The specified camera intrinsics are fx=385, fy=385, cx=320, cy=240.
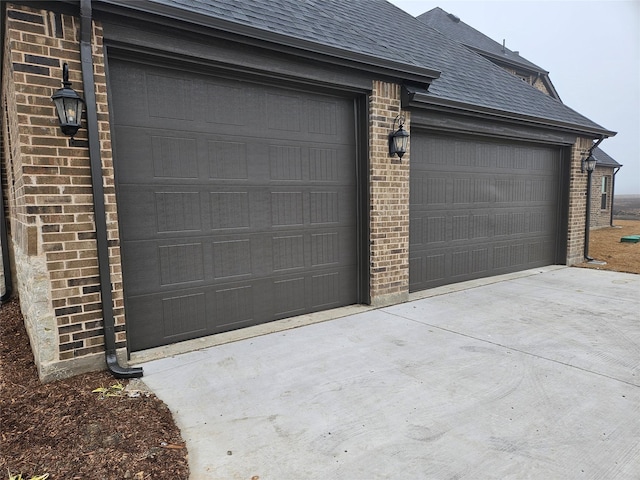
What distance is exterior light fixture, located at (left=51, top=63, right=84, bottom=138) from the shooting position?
115 inches

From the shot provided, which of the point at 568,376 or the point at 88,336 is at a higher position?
the point at 88,336

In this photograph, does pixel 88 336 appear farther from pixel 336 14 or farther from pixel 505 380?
pixel 336 14

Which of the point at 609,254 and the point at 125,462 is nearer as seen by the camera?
the point at 125,462

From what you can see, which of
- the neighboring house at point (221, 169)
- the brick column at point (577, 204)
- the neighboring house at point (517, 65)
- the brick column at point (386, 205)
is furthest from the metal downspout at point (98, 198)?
the neighboring house at point (517, 65)

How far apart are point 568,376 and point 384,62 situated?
3894mm

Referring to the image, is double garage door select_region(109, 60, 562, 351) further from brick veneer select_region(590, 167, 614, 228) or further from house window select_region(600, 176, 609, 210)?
house window select_region(600, 176, 609, 210)

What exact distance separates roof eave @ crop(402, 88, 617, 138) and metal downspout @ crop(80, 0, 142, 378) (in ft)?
12.2

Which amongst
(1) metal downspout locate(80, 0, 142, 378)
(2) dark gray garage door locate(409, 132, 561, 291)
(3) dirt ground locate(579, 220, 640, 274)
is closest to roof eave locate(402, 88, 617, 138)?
(2) dark gray garage door locate(409, 132, 561, 291)

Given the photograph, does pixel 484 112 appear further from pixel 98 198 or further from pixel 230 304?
pixel 98 198

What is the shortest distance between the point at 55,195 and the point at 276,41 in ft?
8.28

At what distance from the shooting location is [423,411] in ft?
8.84

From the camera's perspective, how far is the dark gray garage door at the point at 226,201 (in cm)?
373

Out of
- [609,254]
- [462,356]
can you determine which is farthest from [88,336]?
[609,254]

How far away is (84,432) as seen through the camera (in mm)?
2420
